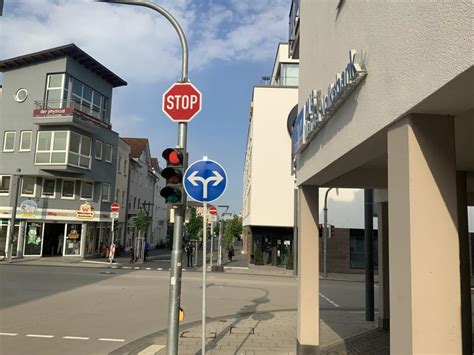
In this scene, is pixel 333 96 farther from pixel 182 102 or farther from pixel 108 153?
pixel 108 153

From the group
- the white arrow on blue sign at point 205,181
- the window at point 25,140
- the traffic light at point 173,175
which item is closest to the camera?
the white arrow on blue sign at point 205,181

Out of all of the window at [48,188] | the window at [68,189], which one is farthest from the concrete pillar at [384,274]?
the window at [48,188]

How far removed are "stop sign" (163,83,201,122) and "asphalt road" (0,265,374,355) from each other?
4518 millimetres

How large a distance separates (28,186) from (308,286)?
28.9m

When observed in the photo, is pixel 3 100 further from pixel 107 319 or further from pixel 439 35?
pixel 439 35

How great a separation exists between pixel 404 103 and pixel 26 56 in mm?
33322

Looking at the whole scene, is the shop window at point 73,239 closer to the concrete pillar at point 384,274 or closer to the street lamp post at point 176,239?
the concrete pillar at point 384,274

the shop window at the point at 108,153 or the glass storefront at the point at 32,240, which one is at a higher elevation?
the shop window at the point at 108,153

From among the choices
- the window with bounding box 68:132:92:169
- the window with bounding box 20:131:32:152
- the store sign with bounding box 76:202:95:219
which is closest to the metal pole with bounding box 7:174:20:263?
the window with bounding box 20:131:32:152

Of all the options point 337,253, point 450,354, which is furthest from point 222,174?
point 337,253

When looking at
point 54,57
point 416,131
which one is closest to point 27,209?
point 54,57

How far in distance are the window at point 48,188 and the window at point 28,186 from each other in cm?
66

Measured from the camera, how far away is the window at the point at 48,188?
31.5 m

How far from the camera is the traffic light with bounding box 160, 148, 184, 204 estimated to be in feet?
22.6
